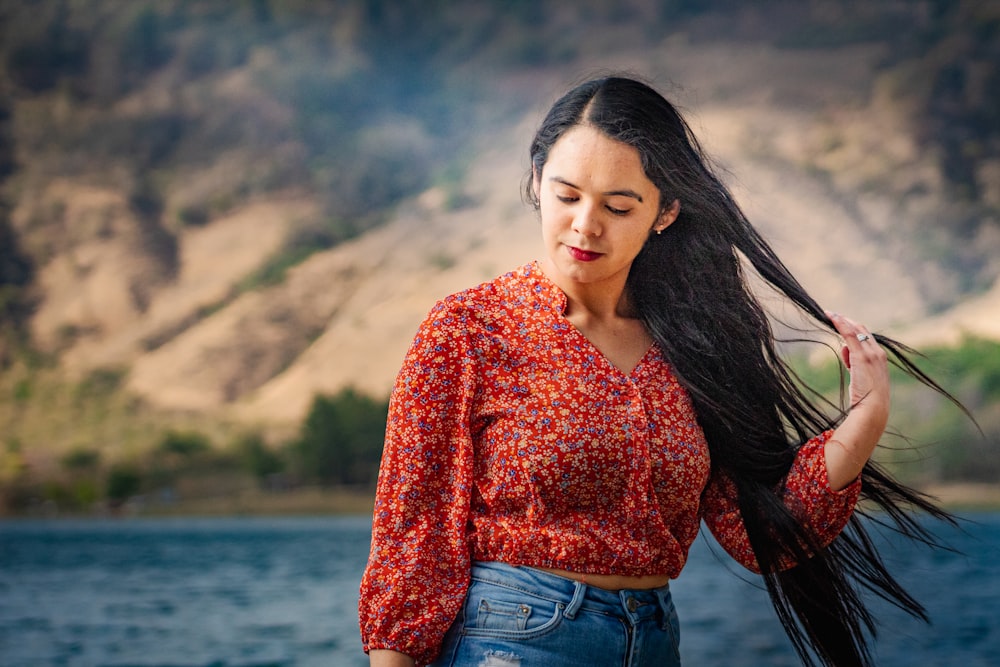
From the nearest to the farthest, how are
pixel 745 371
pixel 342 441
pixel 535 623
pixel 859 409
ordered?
pixel 535 623 < pixel 859 409 < pixel 745 371 < pixel 342 441

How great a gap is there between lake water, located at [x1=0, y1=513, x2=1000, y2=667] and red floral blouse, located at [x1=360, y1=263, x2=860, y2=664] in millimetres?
13430

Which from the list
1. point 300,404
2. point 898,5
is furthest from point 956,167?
point 300,404

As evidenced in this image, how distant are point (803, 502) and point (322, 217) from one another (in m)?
82.9

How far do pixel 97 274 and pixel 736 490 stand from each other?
81338 millimetres

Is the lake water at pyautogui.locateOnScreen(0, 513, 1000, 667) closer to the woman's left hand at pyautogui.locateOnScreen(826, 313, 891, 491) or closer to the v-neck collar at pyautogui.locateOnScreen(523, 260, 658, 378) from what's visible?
the woman's left hand at pyautogui.locateOnScreen(826, 313, 891, 491)

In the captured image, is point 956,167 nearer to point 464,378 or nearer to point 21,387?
point 21,387

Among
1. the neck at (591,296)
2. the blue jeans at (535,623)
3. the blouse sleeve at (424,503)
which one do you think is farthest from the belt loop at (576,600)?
the neck at (591,296)

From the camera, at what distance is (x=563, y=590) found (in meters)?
1.95

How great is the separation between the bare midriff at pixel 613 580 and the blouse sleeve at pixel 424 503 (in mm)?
166

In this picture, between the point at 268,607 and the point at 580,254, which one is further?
the point at 268,607

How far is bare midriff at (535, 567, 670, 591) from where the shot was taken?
77.5 inches

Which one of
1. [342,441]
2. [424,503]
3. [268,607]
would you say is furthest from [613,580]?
[342,441]

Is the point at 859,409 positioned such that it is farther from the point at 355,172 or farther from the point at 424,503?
the point at 355,172

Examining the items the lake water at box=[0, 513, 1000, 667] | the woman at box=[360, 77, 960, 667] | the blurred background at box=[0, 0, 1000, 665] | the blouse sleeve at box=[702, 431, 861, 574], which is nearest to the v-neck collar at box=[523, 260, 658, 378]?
the woman at box=[360, 77, 960, 667]
